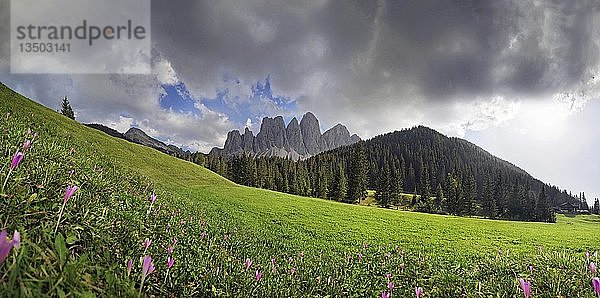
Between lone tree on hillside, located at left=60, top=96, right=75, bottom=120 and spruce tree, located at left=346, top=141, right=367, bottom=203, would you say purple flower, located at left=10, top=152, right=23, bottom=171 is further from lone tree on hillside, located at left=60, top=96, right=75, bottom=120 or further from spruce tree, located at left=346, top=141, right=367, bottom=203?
lone tree on hillside, located at left=60, top=96, right=75, bottom=120

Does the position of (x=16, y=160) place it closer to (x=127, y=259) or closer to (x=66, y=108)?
(x=127, y=259)

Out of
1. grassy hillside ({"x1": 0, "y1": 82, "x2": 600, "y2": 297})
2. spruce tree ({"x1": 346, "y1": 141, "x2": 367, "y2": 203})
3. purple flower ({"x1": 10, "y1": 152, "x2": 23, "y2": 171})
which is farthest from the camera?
spruce tree ({"x1": 346, "y1": 141, "x2": 367, "y2": 203})

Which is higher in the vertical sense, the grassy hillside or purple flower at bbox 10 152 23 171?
purple flower at bbox 10 152 23 171

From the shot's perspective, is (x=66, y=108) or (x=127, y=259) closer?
(x=127, y=259)

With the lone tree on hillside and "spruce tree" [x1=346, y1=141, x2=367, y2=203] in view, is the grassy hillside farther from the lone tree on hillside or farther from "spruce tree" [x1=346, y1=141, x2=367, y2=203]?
the lone tree on hillside

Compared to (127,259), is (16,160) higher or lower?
higher

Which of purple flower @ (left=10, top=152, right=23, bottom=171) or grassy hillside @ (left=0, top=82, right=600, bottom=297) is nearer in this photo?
grassy hillside @ (left=0, top=82, right=600, bottom=297)

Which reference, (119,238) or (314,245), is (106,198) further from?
(314,245)

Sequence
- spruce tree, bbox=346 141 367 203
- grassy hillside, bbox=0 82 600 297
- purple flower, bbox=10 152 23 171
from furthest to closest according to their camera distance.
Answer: spruce tree, bbox=346 141 367 203, purple flower, bbox=10 152 23 171, grassy hillside, bbox=0 82 600 297

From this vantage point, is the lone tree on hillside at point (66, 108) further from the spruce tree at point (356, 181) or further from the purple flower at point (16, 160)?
the purple flower at point (16, 160)

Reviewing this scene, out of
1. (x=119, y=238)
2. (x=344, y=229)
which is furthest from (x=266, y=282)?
(x=344, y=229)

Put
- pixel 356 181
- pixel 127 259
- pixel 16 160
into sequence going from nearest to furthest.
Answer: pixel 16 160 < pixel 127 259 < pixel 356 181

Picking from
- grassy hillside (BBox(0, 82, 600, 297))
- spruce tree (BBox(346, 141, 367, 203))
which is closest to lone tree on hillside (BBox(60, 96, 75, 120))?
spruce tree (BBox(346, 141, 367, 203))

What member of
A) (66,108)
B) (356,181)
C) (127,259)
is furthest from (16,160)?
(66,108)
